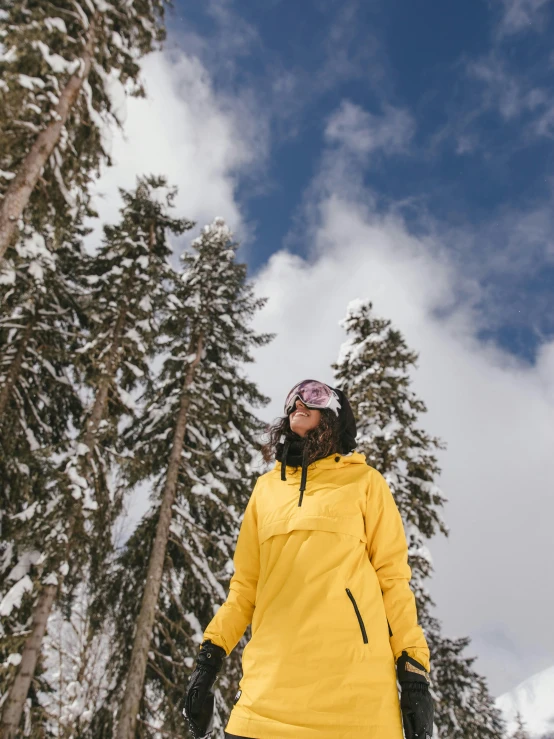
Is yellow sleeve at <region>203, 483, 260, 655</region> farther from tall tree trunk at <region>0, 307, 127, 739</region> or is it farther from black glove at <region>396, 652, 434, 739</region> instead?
tall tree trunk at <region>0, 307, 127, 739</region>

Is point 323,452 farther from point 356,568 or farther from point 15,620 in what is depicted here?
point 15,620

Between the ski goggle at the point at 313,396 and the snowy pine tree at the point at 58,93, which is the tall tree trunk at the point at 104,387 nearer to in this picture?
the snowy pine tree at the point at 58,93

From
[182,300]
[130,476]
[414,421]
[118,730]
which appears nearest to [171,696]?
[118,730]

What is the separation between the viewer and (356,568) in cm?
243

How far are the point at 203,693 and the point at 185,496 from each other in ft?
30.7

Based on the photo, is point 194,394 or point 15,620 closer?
point 15,620

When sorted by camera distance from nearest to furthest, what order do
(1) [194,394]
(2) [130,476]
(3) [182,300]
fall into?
(2) [130,476]
(1) [194,394]
(3) [182,300]

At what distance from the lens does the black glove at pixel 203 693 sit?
8.41 feet

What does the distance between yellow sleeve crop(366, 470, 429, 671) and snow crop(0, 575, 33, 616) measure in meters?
8.40

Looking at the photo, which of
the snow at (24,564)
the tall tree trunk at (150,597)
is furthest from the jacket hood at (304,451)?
the tall tree trunk at (150,597)

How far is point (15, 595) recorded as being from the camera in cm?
823

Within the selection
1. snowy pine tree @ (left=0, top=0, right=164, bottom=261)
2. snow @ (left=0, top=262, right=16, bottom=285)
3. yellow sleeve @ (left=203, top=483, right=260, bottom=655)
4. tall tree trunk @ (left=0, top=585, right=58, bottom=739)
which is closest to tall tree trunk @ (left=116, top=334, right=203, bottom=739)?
tall tree trunk @ (left=0, top=585, right=58, bottom=739)

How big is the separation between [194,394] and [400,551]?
10449 millimetres

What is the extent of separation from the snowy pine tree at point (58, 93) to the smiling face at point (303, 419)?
6.25m
